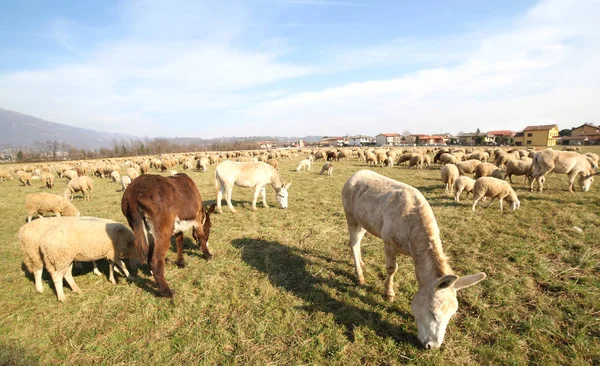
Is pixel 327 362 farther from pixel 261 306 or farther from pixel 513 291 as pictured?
pixel 513 291

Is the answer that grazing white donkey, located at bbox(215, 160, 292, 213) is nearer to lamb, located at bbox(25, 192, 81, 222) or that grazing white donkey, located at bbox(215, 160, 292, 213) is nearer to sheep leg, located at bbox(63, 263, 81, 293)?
sheep leg, located at bbox(63, 263, 81, 293)

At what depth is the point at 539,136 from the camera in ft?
234

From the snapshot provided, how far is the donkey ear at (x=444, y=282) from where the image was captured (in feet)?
10.3

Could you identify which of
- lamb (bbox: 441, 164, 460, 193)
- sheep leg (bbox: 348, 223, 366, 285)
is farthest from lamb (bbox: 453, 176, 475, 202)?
sheep leg (bbox: 348, 223, 366, 285)

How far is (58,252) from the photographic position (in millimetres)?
5090

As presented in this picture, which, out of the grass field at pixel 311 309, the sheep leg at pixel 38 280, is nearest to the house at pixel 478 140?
the grass field at pixel 311 309

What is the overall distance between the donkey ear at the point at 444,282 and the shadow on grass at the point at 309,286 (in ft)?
4.50

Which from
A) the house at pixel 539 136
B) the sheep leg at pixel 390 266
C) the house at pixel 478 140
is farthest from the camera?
the house at pixel 478 140

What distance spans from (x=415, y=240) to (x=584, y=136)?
375ft

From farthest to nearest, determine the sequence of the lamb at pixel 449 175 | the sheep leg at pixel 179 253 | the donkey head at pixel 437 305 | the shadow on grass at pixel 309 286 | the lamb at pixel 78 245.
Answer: the lamb at pixel 449 175
the sheep leg at pixel 179 253
the lamb at pixel 78 245
the shadow on grass at pixel 309 286
the donkey head at pixel 437 305

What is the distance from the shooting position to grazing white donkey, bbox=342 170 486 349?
134 inches

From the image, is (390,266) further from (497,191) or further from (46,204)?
(46,204)

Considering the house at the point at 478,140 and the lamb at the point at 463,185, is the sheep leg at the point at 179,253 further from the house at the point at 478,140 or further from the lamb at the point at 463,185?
the house at the point at 478,140

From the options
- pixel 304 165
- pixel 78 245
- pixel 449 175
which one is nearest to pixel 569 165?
pixel 449 175
